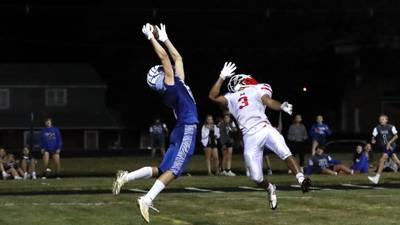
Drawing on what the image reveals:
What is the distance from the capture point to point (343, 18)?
65875 millimetres

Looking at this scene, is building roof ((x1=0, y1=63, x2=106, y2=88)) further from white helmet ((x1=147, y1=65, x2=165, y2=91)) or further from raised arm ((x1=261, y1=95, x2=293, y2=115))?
white helmet ((x1=147, y1=65, x2=165, y2=91))

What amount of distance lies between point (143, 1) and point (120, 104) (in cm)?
1152

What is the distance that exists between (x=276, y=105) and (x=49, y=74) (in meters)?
63.2

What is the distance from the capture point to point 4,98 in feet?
240

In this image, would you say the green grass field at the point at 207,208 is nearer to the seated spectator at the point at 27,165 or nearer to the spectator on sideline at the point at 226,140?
the seated spectator at the point at 27,165

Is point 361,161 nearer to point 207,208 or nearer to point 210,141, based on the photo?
point 210,141

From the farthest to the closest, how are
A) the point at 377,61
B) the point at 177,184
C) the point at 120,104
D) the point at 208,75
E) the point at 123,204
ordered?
1. the point at 120,104
2. the point at 377,61
3. the point at 208,75
4. the point at 177,184
5. the point at 123,204

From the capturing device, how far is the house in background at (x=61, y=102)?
239 ft

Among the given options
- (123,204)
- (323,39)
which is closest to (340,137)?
(323,39)

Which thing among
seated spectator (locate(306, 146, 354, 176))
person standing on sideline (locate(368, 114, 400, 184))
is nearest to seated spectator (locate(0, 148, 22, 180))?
seated spectator (locate(306, 146, 354, 176))

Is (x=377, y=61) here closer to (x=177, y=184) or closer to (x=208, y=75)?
(x=208, y=75)

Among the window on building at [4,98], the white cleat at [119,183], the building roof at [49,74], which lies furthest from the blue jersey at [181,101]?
the building roof at [49,74]

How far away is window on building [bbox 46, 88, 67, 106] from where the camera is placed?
74.4 m

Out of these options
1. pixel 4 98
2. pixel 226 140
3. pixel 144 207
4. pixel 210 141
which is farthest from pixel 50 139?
pixel 4 98
